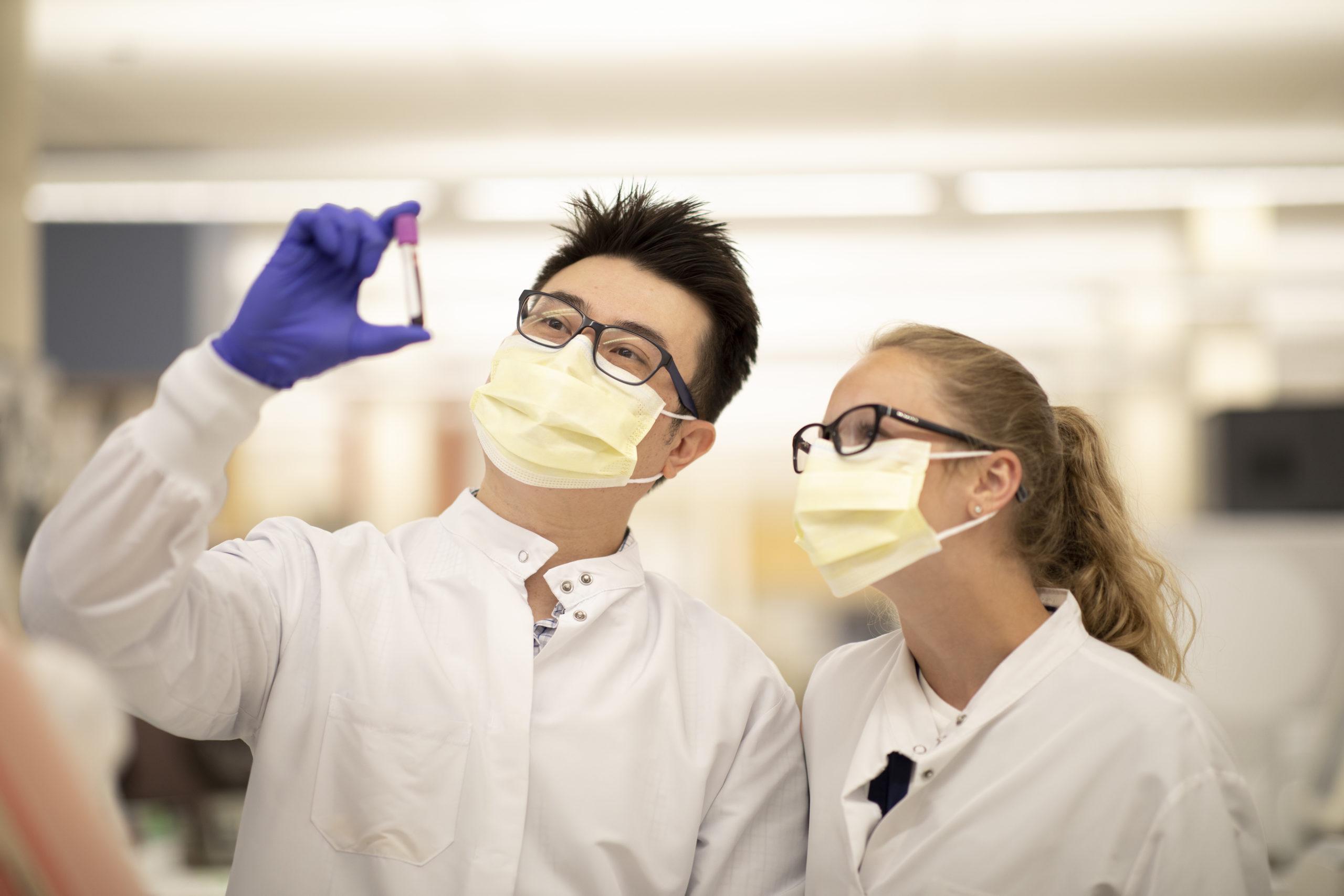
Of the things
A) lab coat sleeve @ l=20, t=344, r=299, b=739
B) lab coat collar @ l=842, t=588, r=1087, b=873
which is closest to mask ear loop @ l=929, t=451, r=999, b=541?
lab coat collar @ l=842, t=588, r=1087, b=873

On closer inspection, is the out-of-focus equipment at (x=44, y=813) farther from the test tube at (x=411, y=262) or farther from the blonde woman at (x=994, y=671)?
the blonde woman at (x=994, y=671)

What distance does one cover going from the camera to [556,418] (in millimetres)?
1621

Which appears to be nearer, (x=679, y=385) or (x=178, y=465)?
(x=178, y=465)

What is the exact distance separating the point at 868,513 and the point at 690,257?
0.65 metres

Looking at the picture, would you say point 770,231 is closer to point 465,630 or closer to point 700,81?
point 700,81

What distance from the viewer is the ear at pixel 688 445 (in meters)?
1.92

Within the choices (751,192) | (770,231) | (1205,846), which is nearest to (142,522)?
(1205,846)

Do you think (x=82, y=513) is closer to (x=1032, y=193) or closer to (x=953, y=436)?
(x=953, y=436)

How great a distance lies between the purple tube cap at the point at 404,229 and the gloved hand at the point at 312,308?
1 cm

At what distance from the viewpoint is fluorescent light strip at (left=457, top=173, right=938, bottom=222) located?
5207mm

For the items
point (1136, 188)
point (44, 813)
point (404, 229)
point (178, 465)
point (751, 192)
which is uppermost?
point (1136, 188)

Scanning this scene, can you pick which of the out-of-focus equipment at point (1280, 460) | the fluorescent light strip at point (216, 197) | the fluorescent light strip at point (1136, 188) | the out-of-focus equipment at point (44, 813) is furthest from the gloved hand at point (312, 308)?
the out-of-focus equipment at point (1280, 460)

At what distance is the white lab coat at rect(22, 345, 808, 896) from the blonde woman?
0.17 meters

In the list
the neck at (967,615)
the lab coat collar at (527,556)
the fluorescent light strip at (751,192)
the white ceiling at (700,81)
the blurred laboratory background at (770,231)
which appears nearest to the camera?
the neck at (967,615)
